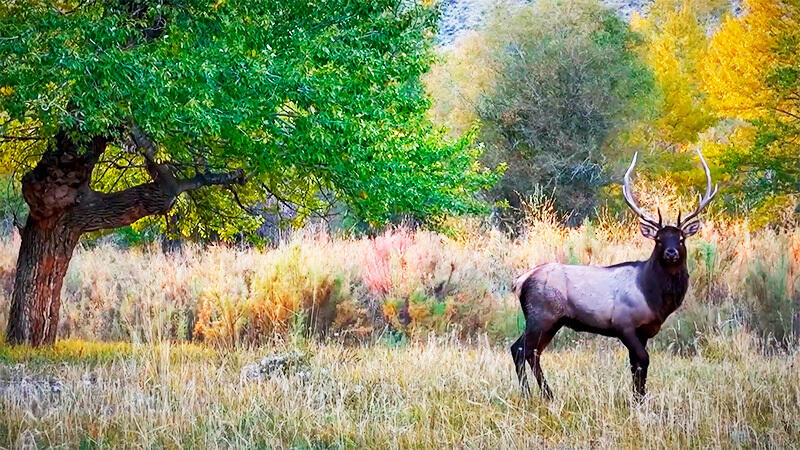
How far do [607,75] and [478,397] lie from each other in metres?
22.7

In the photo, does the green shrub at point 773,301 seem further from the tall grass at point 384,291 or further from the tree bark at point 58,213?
the tree bark at point 58,213

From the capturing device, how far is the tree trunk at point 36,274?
9.98 m

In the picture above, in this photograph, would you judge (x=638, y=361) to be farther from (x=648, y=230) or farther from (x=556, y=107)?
(x=556, y=107)

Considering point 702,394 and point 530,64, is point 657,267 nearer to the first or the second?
point 702,394

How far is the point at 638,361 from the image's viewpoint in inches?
278

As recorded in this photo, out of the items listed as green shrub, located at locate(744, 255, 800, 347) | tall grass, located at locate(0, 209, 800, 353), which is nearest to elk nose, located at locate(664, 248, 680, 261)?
tall grass, located at locate(0, 209, 800, 353)

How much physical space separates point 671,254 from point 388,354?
393cm

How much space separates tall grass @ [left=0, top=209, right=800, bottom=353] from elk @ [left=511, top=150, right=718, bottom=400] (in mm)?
3372

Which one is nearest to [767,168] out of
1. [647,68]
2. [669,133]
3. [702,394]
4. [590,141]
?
[590,141]

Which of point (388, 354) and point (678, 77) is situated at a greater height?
point (678, 77)

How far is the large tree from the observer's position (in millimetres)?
7375

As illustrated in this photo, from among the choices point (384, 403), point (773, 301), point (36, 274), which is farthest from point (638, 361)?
point (36, 274)

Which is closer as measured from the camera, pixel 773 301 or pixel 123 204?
pixel 123 204

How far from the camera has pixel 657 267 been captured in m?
7.14
